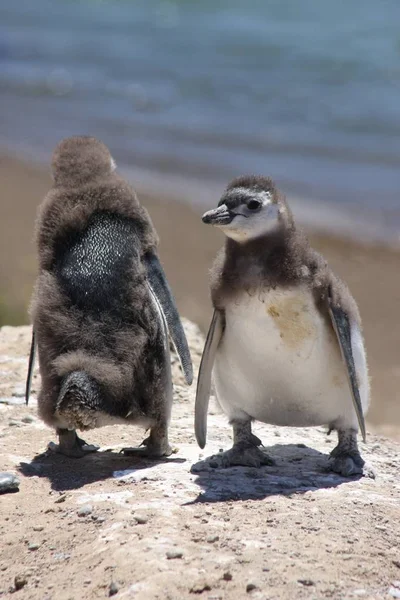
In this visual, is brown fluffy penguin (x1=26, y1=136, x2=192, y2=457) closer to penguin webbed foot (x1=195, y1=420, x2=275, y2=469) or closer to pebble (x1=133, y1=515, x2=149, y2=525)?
penguin webbed foot (x1=195, y1=420, x2=275, y2=469)

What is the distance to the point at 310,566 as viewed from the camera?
360 centimetres

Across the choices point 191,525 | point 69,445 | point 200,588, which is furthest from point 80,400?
point 200,588

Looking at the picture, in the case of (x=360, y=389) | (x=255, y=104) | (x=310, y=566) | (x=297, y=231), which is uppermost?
(x=255, y=104)

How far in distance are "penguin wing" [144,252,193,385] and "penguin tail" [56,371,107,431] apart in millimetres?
623

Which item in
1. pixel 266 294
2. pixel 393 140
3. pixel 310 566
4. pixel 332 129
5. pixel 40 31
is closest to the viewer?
pixel 310 566

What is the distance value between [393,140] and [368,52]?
7112 mm

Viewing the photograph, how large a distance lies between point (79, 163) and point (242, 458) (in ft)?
5.29

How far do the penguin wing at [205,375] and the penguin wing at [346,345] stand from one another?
50cm

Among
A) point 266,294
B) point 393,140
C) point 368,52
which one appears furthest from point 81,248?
point 368,52

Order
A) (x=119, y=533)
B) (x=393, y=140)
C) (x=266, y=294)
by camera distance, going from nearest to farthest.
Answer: (x=119, y=533)
(x=266, y=294)
(x=393, y=140)

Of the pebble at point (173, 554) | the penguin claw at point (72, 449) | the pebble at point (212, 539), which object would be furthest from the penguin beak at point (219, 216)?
the pebble at point (173, 554)

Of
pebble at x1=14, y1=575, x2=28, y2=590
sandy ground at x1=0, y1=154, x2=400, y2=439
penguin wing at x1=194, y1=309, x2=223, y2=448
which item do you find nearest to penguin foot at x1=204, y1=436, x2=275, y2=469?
penguin wing at x1=194, y1=309, x2=223, y2=448

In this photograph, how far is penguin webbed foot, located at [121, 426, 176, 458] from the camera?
4949 millimetres

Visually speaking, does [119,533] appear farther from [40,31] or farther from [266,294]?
[40,31]
